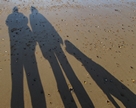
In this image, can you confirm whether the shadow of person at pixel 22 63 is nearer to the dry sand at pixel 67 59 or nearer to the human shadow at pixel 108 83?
the dry sand at pixel 67 59

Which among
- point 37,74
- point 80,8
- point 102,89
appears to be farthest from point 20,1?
point 102,89

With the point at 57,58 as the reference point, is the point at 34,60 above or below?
above

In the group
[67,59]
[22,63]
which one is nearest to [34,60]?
[22,63]

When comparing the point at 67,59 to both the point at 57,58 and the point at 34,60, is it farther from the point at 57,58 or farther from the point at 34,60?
Result: the point at 34,60

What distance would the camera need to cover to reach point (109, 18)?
11109mm

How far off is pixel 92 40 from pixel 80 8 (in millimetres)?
5369

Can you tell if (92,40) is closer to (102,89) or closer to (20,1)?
(102,89)

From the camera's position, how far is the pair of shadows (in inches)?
194

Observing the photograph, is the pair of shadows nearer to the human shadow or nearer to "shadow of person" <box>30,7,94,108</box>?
"shadow of person" <box>30,7,94,108</box>

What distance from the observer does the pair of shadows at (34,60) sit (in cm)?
493

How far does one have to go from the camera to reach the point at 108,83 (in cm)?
559

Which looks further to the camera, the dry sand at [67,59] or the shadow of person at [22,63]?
the dry sand at [67,59]

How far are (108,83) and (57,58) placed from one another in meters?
2.22

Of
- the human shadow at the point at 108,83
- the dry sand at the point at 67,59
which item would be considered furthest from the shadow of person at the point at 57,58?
the human shadow at the point at 108,83
